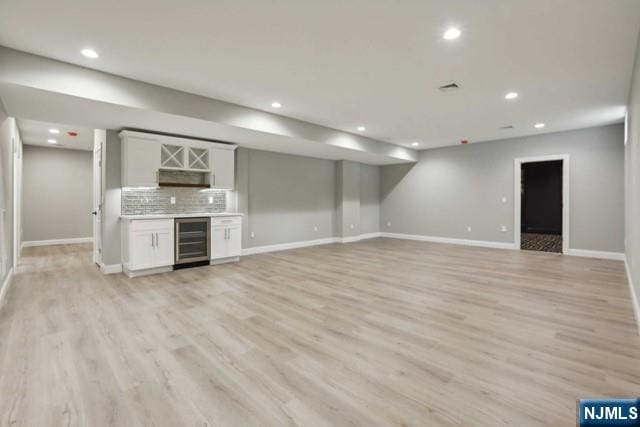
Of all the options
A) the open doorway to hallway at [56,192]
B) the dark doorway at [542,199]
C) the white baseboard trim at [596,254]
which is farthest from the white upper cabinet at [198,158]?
the dark doorway at [542,199]

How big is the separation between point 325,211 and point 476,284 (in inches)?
189

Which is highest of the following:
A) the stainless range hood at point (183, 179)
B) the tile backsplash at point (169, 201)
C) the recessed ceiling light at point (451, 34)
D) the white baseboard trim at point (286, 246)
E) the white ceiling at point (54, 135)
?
the recessed ceiling light at point (451, 34)

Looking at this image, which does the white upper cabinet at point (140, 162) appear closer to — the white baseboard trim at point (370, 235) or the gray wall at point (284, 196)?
the gray wall at point (284, 196)

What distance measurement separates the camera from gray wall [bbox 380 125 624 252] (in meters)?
6.19

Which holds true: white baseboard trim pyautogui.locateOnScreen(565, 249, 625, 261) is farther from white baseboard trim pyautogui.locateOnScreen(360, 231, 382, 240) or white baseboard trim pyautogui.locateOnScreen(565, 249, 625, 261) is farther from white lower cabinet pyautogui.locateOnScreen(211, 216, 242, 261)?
white lower cabinet pyautogui.locateOnScreen(211, 216, 242, 261)

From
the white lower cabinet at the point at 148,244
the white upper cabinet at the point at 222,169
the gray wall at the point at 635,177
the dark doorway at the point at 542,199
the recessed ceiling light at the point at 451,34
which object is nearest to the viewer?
the recessed ceiling light at the point at 451,34

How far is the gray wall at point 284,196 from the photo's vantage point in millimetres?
6852

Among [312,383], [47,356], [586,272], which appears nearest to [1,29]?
[47,356]

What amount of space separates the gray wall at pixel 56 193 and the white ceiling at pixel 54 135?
0.34m

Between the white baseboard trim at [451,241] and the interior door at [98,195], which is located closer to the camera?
the interior door at [98,195]

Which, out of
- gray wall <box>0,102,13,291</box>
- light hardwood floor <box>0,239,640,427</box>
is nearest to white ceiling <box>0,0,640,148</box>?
gray wall <box>0,102,13,291</box>

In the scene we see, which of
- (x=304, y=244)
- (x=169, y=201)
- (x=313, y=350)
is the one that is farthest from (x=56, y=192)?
(x=313, y=350)

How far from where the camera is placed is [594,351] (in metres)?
2.41

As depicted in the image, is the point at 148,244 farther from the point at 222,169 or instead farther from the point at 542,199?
the point at 542,199
